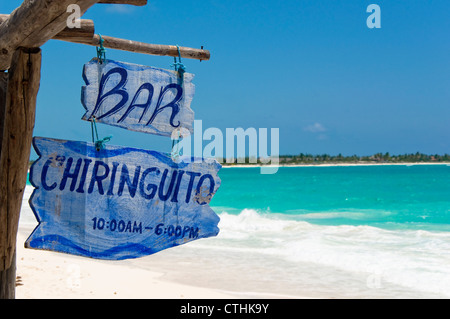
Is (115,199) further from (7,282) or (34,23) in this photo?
(34,23)

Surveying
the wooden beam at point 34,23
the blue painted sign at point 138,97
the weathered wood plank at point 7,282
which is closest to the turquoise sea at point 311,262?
the weathered wood plank at point 7,282

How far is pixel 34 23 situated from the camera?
2086 mm

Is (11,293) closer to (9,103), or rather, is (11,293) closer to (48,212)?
(48,212)

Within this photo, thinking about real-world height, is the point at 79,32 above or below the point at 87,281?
above

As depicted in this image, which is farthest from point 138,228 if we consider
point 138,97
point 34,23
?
point 34,23

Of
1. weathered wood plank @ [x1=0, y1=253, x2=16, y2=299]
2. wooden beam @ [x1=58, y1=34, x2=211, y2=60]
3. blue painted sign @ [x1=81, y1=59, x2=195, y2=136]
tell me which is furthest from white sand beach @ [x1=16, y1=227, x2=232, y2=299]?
wooden beam @ [x1=58, y1=34, x2=211, y2=60]

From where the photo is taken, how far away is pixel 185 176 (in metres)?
2.63

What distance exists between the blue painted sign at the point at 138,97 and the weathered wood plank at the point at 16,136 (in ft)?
0.91

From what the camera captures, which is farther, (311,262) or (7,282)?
(311,262)

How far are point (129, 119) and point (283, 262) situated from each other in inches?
322

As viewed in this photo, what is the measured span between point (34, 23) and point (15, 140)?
23.8 inches

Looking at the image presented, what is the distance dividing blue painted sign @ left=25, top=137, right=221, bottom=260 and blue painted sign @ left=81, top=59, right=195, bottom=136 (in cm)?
18
